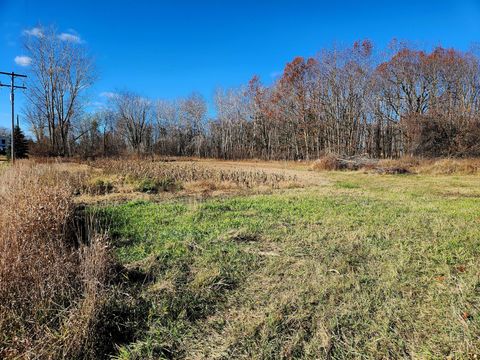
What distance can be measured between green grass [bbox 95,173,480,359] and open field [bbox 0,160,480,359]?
0.5 inches

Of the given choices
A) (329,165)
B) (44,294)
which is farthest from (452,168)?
(44,294)

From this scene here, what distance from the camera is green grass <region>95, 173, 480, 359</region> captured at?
7.82ft

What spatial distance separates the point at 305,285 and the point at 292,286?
14cm

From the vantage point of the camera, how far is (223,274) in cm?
357

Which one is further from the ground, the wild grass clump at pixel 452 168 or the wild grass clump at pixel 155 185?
the wild grass clump at pixel 452 168

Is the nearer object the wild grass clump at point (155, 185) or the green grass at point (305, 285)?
the green grass at point (305, 285)

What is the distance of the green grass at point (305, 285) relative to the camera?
2385 millimetres

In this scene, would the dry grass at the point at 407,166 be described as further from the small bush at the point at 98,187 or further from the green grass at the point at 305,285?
the small bush at the point at 98,187

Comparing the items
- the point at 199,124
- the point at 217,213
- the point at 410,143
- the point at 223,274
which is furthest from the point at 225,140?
the point at 223,274

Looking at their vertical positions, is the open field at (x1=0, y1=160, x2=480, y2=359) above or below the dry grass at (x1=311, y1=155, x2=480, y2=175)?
below

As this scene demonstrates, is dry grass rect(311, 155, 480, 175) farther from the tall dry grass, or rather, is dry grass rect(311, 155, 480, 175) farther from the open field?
the tall dry grass

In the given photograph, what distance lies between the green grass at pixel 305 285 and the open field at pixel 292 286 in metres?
0.01

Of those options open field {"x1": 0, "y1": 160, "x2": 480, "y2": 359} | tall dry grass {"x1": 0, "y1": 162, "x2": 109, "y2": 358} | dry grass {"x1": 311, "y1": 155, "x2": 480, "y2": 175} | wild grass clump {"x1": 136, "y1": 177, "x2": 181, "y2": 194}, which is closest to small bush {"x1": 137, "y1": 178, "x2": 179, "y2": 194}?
wild grass clump {"x1": 136, "y1": 177, "x2": 181, "y2": 194}

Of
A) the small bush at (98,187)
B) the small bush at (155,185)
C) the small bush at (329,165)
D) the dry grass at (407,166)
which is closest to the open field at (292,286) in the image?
the small bush at (98,187)
